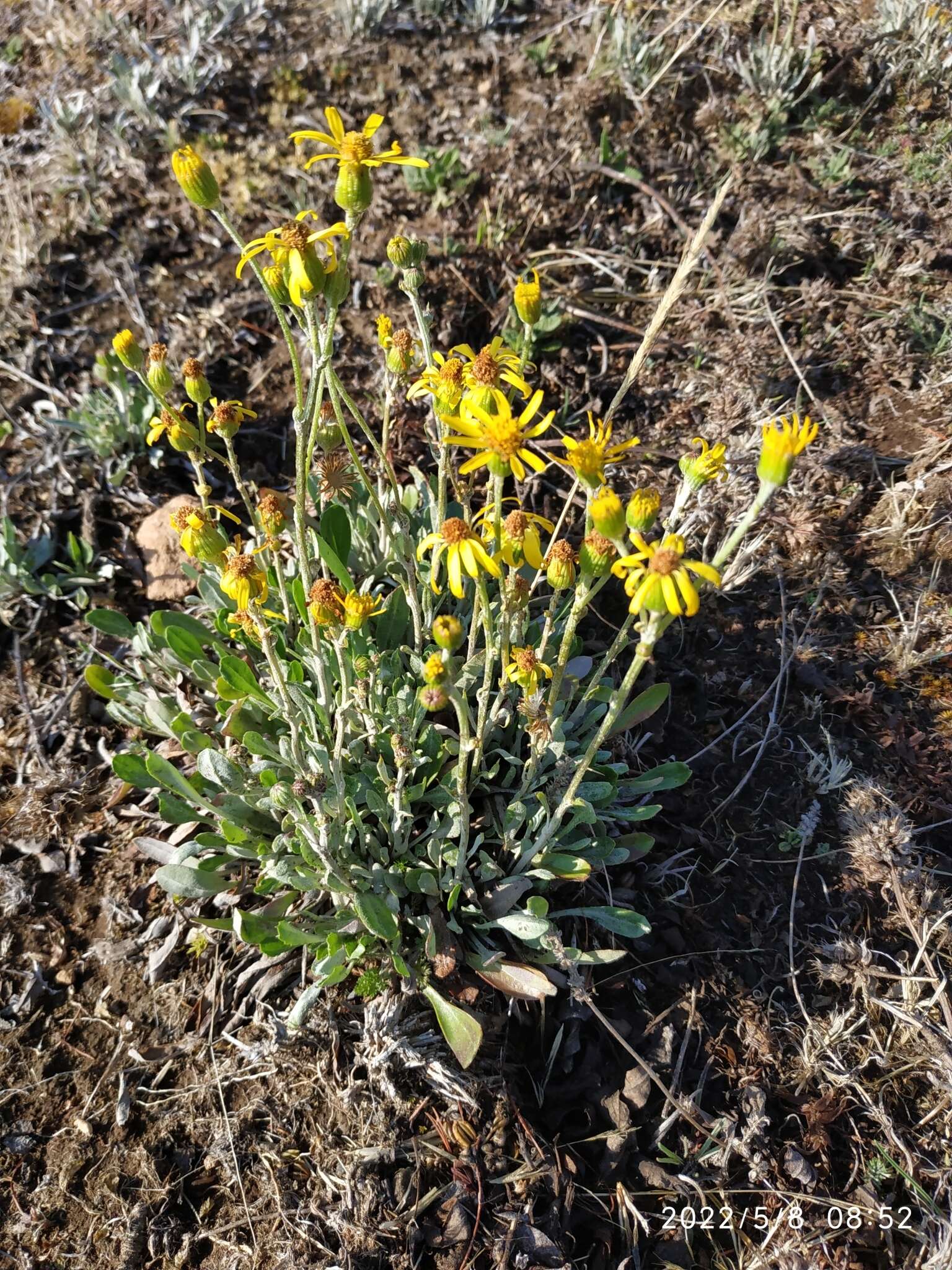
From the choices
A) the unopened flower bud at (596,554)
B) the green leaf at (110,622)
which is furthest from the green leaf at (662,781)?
the green leaf at (110,622)

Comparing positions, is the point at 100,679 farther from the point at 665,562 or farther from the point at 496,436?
the point at 665,562

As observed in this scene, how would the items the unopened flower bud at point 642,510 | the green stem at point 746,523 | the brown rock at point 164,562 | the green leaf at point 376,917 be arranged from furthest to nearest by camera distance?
the brown rock at point 164,562 < the green leaf at point 376,917 < the unopened flower bud at point 642,510 < the green stem at point 746,523

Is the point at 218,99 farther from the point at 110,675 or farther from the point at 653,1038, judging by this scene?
the point at 653,1038

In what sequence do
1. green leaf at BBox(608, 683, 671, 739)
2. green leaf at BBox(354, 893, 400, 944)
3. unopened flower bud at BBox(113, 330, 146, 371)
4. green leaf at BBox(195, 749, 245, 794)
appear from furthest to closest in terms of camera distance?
green leaf at BBox(608, 683, 671, 739) → green leaf at BBox(195, 749, 245, 794) → green leaf at BBox(354, 893, 400, 944) → unopened flower bud at BBox(113, 330, 146, 371)

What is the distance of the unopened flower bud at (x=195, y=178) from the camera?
1.95 metres

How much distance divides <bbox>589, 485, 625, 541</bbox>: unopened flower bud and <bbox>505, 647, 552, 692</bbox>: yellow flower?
383mm

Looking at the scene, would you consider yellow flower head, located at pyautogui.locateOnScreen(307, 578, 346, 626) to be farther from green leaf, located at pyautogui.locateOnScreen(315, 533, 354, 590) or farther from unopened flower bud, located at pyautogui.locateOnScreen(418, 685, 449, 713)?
green leaf, located at pyautogui.locateOnScreen(315, 533, 354, 590)

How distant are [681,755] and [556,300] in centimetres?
218

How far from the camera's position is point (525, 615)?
8.24 feet

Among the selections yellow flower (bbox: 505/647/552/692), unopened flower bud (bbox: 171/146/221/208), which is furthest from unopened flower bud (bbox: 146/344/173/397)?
yellow flower (bbox: 505/647/552/692)

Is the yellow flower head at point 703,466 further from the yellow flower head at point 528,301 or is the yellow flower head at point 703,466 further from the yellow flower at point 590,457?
the yellow flower head at point 528,301

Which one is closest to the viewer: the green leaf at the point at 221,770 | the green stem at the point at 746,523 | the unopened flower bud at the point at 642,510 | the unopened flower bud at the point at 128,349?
the green stem at the point at 746,523

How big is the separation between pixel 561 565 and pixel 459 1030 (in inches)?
50.3

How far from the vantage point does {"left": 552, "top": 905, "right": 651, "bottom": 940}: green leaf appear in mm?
2447
